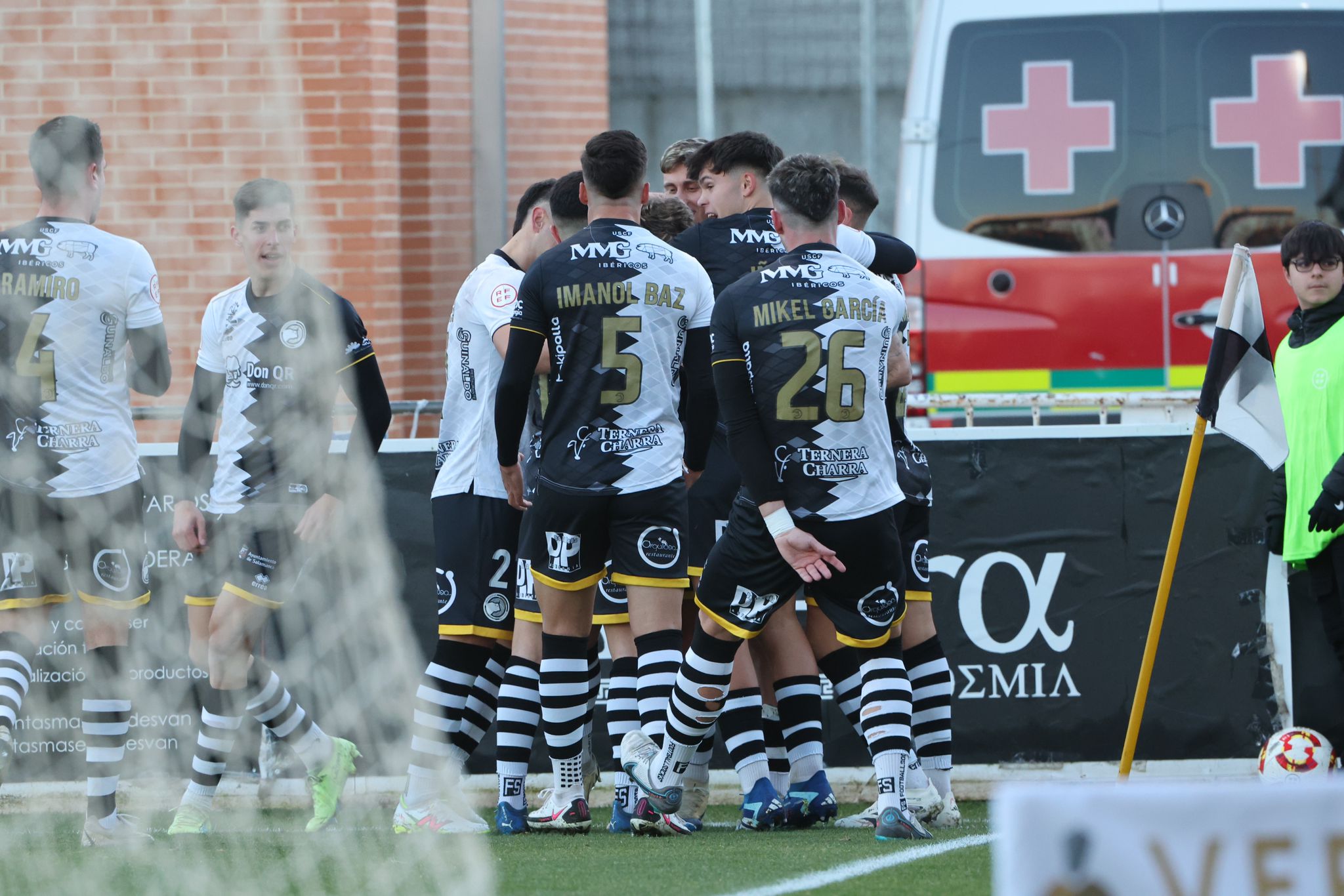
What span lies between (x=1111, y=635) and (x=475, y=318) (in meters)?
2.63

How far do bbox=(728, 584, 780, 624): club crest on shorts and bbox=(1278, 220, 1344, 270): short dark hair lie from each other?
225cm

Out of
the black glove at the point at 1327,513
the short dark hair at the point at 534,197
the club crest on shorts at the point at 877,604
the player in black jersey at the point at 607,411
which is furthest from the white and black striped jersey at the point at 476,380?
the black glove at the point at 1327,513

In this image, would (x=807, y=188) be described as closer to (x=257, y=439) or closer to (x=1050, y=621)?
(x=257, y=439)

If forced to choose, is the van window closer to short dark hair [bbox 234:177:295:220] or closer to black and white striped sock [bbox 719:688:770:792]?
black and white striped sock [bbox 719:688:770:792]

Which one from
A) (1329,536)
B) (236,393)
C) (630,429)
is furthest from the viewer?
(1329,536)

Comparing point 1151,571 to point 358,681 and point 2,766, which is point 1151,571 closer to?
point 358,681

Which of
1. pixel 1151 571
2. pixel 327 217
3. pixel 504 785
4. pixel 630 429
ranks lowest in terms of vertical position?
pixel 504 785

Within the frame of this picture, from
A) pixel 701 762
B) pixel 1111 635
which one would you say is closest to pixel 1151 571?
pixel 1111 635

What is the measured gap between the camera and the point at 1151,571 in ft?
21.4

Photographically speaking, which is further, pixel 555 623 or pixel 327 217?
pixel 327 217

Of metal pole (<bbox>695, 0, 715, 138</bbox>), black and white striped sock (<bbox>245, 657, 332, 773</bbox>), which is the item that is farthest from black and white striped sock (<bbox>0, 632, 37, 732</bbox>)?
metal pole (<bbox>695, 0, 715, 138</bbox>)

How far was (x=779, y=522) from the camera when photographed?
482cm

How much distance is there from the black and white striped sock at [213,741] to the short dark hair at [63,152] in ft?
5.33

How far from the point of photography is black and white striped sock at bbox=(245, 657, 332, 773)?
5730mm
